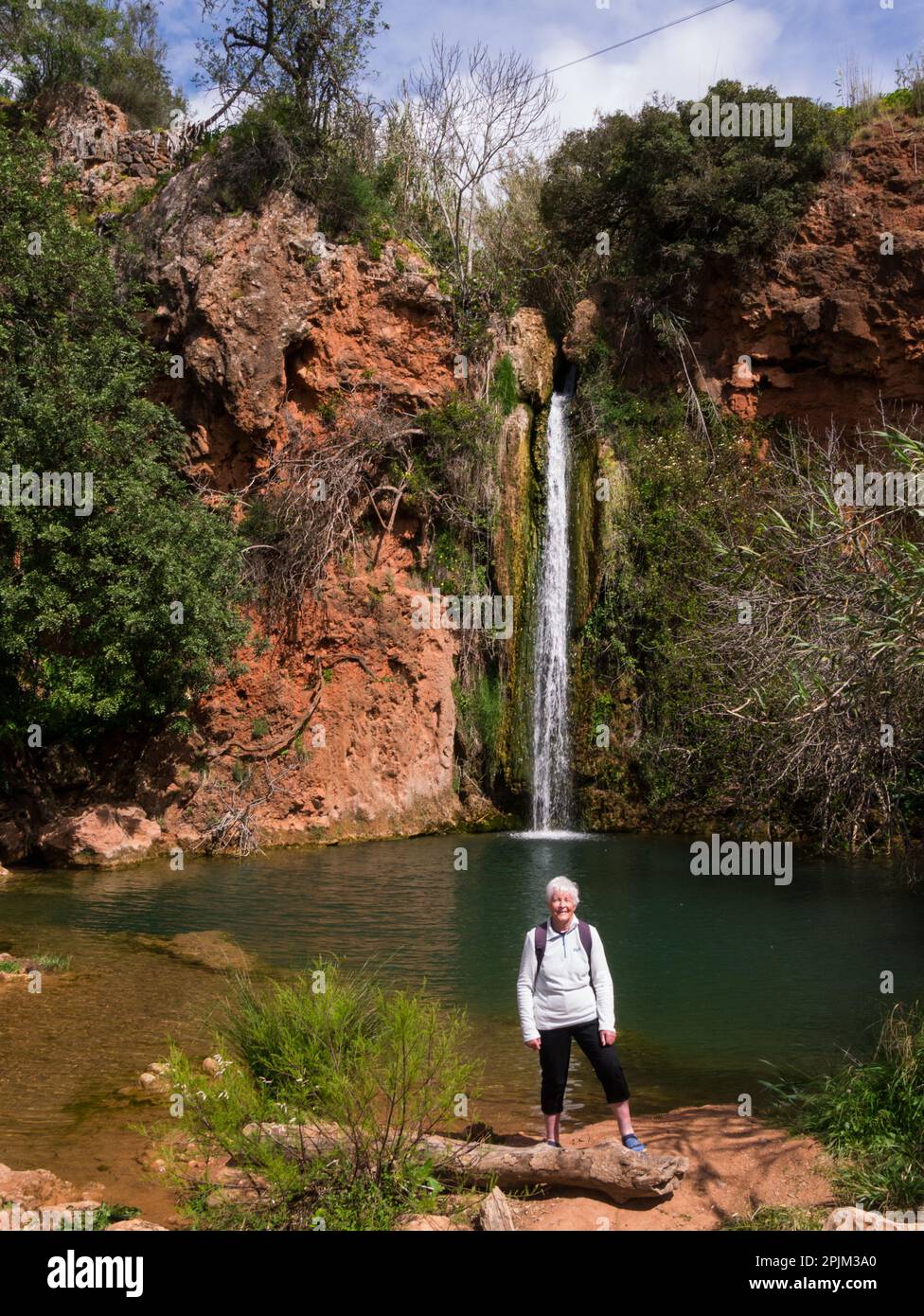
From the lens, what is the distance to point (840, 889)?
1411 centimetres

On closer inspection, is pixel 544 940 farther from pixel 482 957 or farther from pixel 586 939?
pixel 482 957

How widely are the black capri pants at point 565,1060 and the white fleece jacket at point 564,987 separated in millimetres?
58

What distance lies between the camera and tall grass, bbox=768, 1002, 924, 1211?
16.9 feet

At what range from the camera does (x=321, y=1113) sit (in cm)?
546

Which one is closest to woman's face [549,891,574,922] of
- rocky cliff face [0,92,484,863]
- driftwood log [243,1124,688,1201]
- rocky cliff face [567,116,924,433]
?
driftwood log [243,1124,688,1201]

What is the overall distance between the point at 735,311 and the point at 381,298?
746cm

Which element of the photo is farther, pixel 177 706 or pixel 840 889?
pixel 177 706

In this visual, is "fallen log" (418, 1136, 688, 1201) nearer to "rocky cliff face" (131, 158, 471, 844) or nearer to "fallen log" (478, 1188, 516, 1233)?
"fallen log" (478, 1188, 516, 1233)

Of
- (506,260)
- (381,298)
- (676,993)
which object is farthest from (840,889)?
(506,260)

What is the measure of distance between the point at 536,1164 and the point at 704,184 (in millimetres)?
21005

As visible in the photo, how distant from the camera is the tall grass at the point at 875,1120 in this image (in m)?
5.15

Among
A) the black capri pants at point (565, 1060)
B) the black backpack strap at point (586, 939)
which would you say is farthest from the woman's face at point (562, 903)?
the black capri pants at point (565, 1060)

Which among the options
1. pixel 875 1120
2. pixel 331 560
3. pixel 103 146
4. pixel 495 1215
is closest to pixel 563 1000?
pixel 495 1215

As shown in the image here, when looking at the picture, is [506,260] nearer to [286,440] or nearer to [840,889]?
[286,440]
